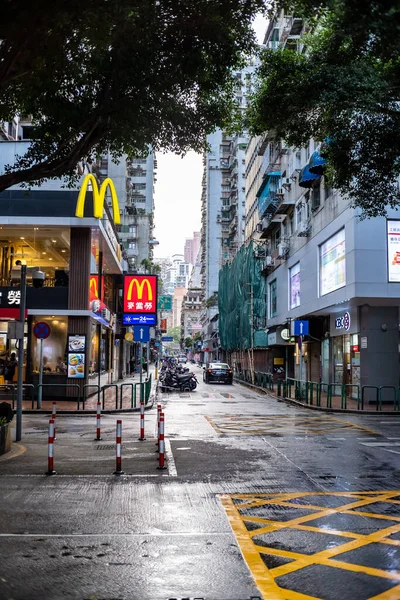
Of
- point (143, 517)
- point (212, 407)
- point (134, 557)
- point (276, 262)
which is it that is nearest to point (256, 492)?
point (143, 517)

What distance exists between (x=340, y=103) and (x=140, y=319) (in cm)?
1722

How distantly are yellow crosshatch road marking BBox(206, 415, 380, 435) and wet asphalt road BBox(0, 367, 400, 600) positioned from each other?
1.80 m

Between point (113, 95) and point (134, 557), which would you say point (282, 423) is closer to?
point (113, 95)

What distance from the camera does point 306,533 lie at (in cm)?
689

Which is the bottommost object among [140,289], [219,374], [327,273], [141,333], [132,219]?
[219,374]

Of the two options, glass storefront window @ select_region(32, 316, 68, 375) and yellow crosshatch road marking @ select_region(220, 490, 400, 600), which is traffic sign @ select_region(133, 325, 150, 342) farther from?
yellow crosshatch road marking @ select_region(220, 490, 400, 600)

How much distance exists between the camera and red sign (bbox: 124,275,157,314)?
1123 inches

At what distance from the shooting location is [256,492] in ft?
30.1

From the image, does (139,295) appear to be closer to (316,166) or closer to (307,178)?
(316,166)

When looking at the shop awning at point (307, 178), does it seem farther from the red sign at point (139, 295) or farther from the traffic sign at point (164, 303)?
the traffic sign at point (164, 303)

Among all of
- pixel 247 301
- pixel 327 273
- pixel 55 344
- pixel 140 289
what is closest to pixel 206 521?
pixel 140 289

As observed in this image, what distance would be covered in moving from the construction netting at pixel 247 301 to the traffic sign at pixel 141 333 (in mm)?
20030

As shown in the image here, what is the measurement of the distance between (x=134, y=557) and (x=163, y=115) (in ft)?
26.0

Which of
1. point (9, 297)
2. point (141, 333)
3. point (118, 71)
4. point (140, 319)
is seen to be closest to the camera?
point (118, 71)
